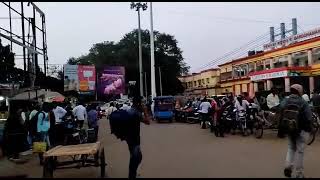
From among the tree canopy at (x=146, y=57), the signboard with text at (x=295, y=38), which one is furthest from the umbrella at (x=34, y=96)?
the tree canopy at (x=146, y=57)

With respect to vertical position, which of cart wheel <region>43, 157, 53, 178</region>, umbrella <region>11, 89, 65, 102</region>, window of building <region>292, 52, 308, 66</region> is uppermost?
window of building <region>292, 52, 308, 66</region>

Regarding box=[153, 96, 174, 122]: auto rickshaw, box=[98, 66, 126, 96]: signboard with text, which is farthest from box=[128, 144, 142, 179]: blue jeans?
box=[98, 66, 126, 96]: signboard with text

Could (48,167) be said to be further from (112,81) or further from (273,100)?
(112,81)

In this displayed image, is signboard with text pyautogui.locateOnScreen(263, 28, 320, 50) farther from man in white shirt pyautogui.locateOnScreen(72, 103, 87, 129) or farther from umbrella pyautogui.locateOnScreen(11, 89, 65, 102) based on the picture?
man in white shirt pyautogui.locateOnScreen(72, 103, 87, 129)

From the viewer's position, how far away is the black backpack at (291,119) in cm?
853

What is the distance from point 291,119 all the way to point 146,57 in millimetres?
71618

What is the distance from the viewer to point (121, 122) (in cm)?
848

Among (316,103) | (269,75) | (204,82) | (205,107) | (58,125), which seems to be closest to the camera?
(58,125)

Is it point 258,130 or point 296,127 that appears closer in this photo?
point 296,127

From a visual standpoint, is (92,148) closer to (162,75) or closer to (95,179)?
(95,179)

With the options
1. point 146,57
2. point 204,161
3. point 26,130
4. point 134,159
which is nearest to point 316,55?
point 146,57

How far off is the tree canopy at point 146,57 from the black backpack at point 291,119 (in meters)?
68.6

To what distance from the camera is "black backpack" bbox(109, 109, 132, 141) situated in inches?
333

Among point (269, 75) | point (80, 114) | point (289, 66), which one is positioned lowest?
point (80, 114)
